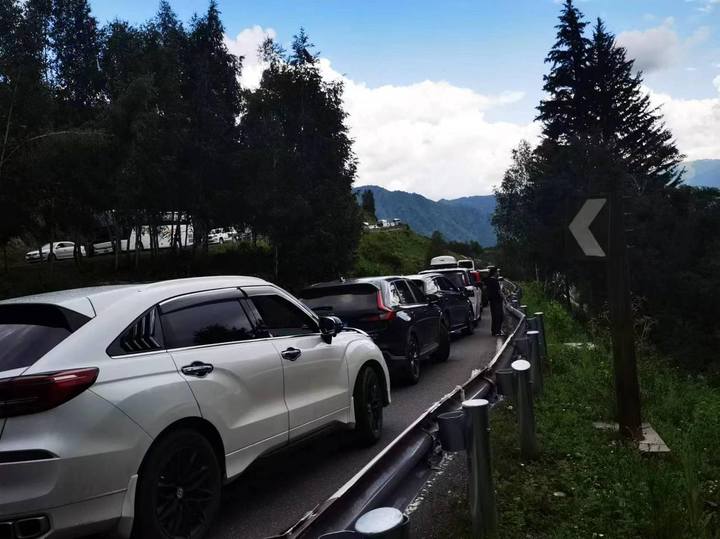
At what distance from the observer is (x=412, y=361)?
10156 millimetres

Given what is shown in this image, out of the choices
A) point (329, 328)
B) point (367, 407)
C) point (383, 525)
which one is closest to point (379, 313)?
point (367, 407)

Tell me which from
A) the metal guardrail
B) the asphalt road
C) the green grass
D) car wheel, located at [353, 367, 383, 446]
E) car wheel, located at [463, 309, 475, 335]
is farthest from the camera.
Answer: the green grass

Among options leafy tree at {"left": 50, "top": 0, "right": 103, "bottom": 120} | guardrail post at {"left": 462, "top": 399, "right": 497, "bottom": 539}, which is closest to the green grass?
leafy tree at {"left": 50, "top": 0, "right": 103, "bottom": 120}

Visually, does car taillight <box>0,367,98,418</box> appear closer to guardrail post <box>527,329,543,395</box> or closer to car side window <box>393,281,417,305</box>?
guardrail post <box>527,329,543,395</box>

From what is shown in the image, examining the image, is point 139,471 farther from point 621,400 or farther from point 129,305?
point 621,400

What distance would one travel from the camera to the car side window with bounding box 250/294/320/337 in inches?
204

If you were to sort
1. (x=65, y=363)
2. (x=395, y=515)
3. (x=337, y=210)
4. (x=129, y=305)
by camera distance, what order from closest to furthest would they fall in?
(x=395, y=515), (x=65, y=363), (x=129, y=305), (x=337, y=210)

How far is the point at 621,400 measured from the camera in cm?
578

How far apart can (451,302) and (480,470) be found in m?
12.6

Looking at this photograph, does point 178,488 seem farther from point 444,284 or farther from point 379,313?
point 444,284

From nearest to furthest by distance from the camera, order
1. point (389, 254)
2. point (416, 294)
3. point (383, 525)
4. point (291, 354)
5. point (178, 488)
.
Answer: point (383, 525)
point (178, 488)
point (291, 354)
point (416, 294)
point (389, 254)

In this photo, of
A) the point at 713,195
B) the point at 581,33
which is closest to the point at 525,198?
the point at 581,33

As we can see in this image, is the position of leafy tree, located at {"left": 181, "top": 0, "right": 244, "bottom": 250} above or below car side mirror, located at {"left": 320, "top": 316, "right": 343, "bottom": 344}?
above

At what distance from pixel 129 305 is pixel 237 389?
36.5 inches
